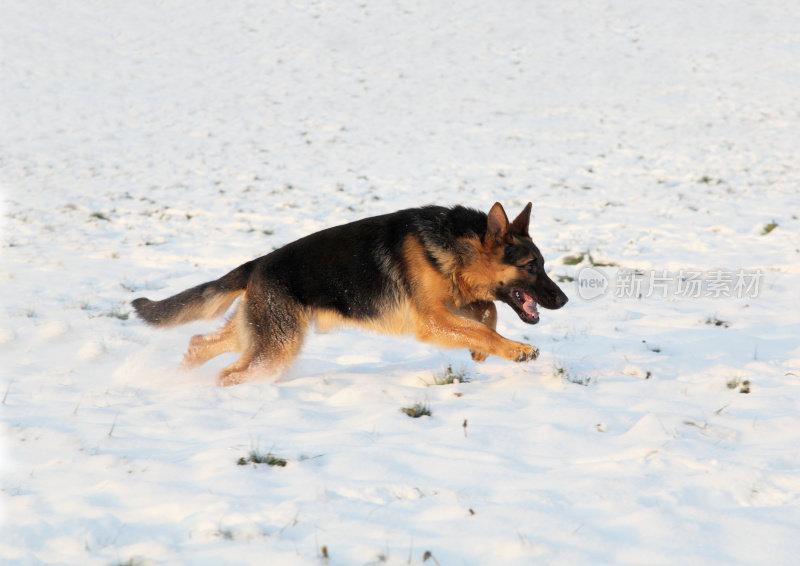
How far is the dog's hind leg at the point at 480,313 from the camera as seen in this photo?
224 inches

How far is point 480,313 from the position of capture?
5.77m

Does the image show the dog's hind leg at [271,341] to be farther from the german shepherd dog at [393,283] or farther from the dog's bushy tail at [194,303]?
the dog's bushy tail at [194,303]

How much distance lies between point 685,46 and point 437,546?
26.7 meters

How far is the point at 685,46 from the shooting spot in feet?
82.2

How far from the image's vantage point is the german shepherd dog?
5.44 metres

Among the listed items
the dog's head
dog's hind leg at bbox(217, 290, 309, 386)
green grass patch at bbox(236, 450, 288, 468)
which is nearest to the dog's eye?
the dog's head

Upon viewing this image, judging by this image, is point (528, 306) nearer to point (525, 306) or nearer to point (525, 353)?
point (525, 306)

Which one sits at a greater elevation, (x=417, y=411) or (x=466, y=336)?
(x=466, y=336)

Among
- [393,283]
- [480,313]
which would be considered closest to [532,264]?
[480,313]

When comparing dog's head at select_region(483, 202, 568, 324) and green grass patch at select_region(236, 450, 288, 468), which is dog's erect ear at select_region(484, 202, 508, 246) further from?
green grass patch at select_region(236, 450, 288, 468)

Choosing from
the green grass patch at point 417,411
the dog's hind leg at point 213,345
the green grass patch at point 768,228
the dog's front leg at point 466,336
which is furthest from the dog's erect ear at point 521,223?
the green grass patch at point 768,228

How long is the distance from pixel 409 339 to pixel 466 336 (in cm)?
172

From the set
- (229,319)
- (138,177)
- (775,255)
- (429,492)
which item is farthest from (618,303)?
(138,177)

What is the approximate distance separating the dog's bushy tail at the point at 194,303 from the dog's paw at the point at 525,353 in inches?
95.1
